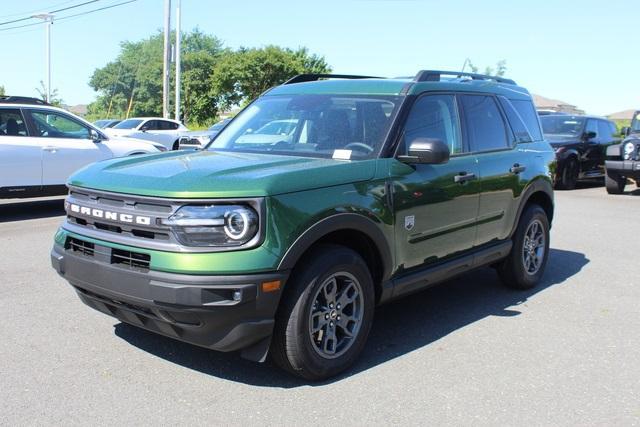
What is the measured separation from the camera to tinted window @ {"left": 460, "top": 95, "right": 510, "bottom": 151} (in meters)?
5.26

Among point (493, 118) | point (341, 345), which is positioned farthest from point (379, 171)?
point (493, 118)

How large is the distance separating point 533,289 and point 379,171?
289 cm

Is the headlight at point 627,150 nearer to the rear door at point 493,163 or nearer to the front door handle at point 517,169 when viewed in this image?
the rear door at point 493,163

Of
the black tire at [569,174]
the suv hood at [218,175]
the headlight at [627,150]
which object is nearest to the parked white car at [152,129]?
the black tire at [569,174]

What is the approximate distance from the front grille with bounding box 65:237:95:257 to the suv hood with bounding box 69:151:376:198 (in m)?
0.35

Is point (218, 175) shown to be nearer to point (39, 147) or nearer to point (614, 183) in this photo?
point (39, 147)

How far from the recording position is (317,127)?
15.4ft

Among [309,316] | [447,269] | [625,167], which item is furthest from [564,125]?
[309,316]

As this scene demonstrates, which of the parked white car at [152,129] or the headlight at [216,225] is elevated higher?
the parked white car at [152,129]

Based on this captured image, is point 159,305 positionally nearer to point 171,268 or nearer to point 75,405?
point 171,268

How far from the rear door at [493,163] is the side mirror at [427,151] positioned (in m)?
1.02

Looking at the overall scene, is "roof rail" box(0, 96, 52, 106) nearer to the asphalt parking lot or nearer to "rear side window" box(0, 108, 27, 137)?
"rear side window" box(0, 108, 27, 137)

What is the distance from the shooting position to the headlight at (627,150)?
14.3 metres

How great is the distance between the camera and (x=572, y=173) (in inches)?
635
